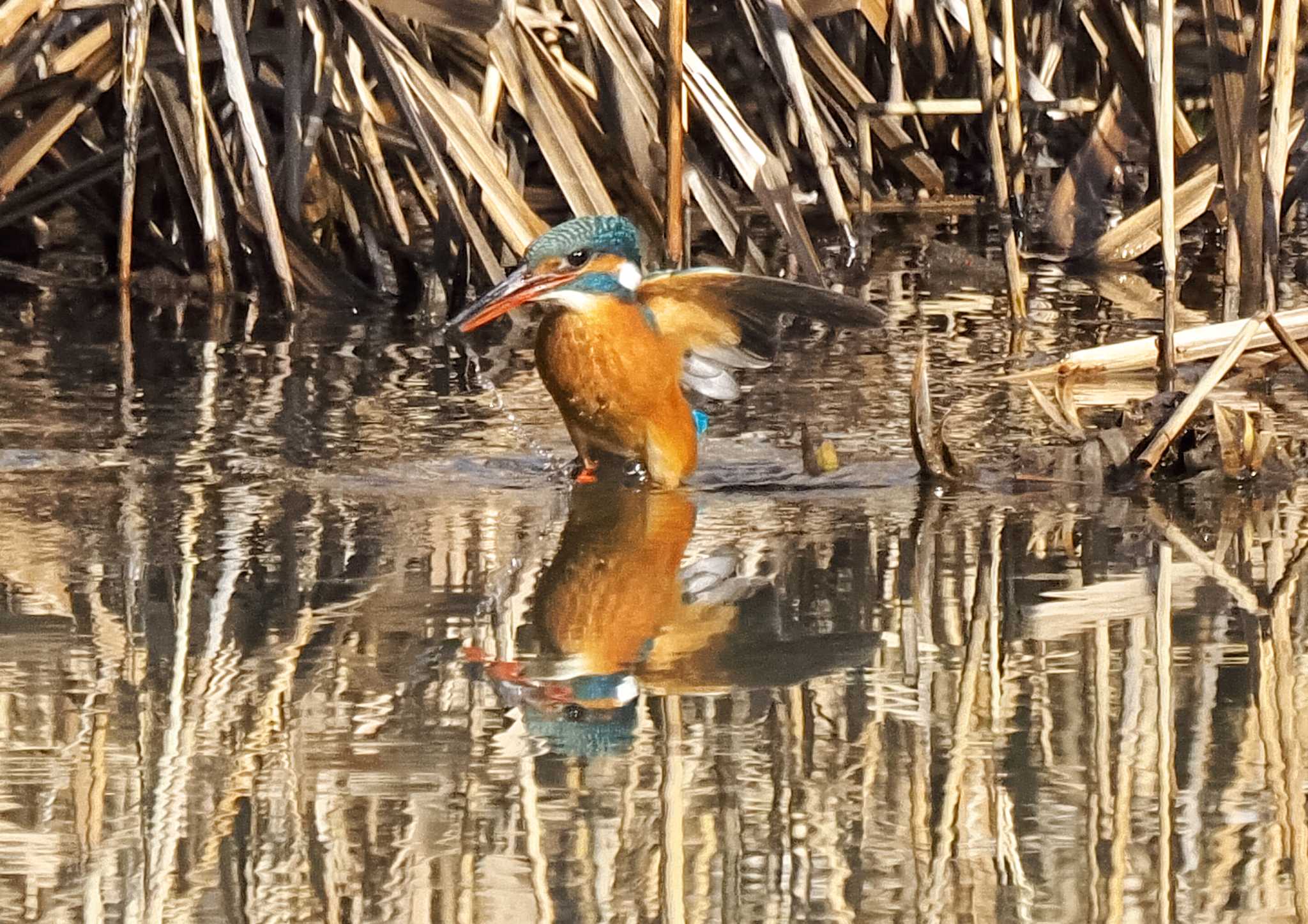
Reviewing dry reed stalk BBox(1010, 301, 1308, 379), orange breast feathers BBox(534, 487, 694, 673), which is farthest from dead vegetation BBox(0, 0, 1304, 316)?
orange breast feathers BBox(534, 487, 694, 673)

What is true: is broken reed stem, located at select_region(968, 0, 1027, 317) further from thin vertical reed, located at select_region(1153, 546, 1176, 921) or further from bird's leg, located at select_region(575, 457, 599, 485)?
thin vertical reed, located at select_region(1153, 546, 1176, 921)

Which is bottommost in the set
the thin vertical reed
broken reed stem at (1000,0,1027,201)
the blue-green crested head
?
the thin vertical reed

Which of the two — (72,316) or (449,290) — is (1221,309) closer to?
(449,290)

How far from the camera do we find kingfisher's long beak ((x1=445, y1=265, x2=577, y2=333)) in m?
4.45

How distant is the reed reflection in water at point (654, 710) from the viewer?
2236 mm

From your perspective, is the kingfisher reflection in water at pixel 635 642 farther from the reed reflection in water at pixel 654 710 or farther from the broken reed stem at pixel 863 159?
the broken reed stem at pixel 863 159

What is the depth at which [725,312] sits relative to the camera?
4586 millimetres

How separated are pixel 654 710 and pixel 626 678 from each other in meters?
0.16

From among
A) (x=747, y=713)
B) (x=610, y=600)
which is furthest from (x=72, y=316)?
(x=747, y=713)

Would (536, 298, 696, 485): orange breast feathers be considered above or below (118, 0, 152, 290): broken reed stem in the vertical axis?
below

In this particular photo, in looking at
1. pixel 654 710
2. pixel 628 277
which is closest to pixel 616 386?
pixel 628 277

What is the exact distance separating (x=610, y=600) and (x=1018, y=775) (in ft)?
3.37

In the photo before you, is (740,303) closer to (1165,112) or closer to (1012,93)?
(1165,112)

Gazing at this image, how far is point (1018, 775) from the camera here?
8.23ft
